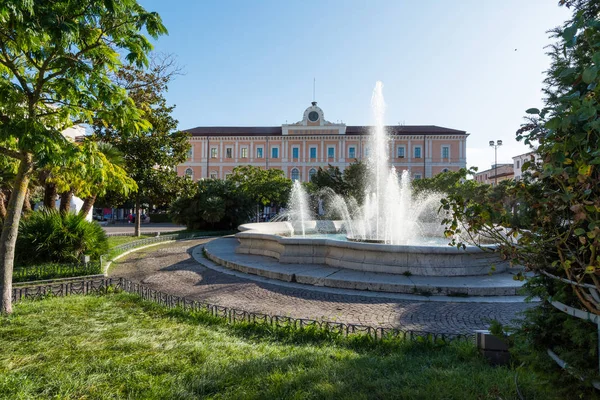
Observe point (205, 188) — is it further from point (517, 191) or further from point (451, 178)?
point (517, 191)

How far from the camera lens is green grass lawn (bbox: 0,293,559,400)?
9.48 ft

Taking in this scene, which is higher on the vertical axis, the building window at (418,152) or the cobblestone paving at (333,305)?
the building window at (418,152)

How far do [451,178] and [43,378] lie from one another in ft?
90.5

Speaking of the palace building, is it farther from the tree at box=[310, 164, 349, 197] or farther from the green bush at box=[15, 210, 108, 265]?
the green bush at box=[15, 210, 108, 265]

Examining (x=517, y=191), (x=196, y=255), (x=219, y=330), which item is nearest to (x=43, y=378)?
(x=219, y=330)

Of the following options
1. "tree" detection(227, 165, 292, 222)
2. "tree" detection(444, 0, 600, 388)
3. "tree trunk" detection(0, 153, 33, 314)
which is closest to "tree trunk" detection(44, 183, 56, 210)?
"tree trunk" detection(0, 153, 33, 314)

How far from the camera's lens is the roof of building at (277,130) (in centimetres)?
5156

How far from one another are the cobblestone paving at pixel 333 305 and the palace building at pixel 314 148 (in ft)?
147

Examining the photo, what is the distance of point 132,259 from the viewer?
483 inches

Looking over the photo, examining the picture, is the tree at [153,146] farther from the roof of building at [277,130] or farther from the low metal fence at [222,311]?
the roof of building at [277,130]

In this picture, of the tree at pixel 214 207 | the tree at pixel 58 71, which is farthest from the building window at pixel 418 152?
the tree at pixel 58 71

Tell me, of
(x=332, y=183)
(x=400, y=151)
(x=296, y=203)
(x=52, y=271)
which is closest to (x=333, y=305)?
(x=52, y=271)

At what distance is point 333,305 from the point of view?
6395 mm

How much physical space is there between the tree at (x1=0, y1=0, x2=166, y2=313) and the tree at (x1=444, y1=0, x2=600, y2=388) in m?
4.56
